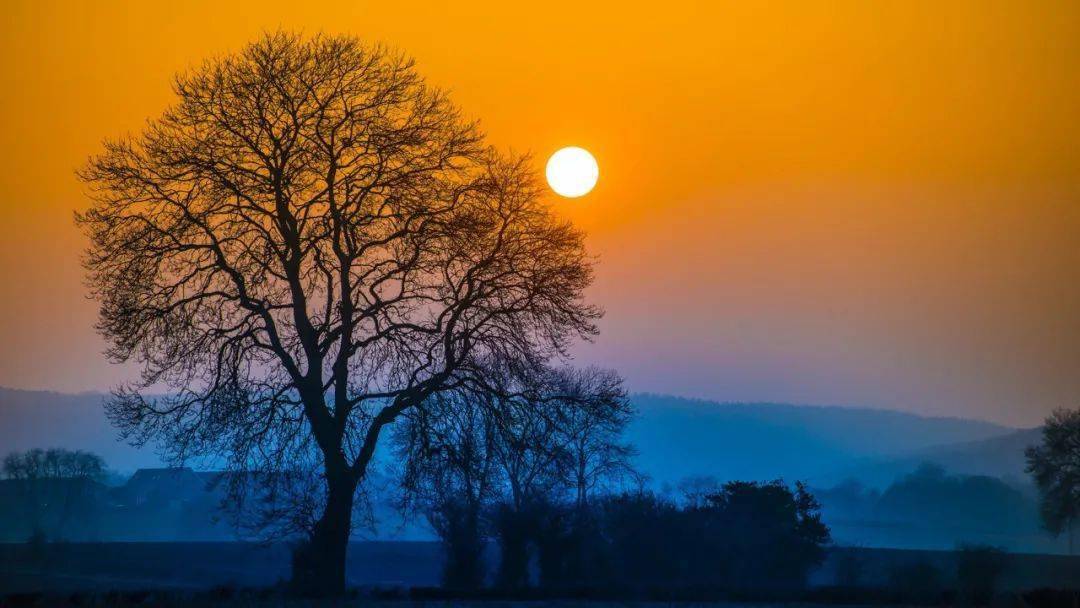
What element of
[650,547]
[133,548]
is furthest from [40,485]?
[650,547]

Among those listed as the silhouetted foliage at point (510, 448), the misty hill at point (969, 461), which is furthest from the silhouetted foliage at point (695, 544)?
the misty hill at point (969, 461)

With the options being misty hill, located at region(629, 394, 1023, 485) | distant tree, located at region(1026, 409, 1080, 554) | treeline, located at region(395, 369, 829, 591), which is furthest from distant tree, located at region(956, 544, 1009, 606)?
misty hill, located at region(629, 394, 1023, 485)

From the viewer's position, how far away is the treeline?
68.0ft

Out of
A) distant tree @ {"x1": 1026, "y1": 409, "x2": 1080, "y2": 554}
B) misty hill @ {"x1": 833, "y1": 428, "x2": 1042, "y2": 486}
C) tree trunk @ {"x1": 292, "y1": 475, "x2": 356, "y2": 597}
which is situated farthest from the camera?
misty hill @ {"x1": 833, "y1": 428, "x2": 1042, "y2": 486}

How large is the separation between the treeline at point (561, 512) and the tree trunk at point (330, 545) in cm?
124

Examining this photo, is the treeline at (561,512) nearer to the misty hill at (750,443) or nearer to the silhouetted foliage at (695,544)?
the silhouetted foliage at (695,544)

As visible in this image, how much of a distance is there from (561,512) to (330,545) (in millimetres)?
6496

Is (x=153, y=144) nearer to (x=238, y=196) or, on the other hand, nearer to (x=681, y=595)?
(x=238, y=196)

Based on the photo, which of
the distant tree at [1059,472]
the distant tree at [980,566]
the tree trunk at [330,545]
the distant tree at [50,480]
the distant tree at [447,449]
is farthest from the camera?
the distant tree at [50,480]

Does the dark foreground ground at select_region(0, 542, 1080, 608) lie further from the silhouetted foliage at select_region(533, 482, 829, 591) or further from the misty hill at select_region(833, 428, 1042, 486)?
the misty hill at select_region(833, 428, 1042, 486)

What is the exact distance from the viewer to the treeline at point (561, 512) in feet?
68.0

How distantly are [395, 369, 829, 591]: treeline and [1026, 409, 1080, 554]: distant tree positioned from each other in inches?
1258

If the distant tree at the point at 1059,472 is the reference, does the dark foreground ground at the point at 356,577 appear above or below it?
below

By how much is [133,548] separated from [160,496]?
1064 inches
